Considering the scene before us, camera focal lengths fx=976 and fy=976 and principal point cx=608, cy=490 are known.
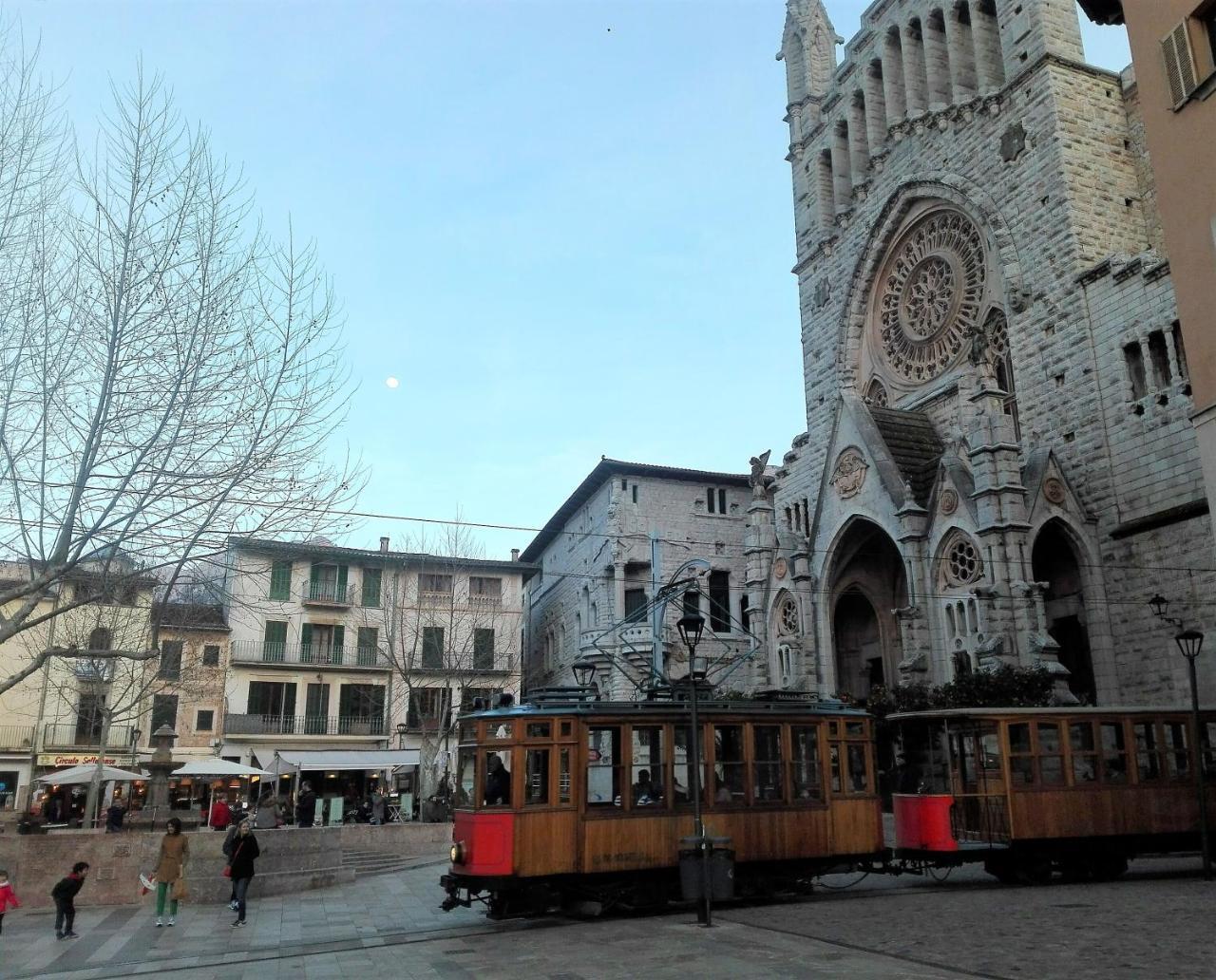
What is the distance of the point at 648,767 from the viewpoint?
40.7ft

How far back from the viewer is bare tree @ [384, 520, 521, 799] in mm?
35750

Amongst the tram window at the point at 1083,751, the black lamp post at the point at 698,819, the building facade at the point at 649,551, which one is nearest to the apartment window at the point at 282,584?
the building facade at the point at 649,551

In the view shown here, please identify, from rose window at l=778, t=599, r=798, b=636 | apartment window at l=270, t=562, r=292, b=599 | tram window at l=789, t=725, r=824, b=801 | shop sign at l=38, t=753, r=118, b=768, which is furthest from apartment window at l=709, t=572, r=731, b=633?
tram window at l=789, t=725, r=824, b=801

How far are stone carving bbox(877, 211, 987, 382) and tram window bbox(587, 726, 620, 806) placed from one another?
1705 cm

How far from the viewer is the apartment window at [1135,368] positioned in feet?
66.2

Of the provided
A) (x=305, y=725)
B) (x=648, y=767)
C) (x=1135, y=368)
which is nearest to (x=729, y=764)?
(x=648, y=767)

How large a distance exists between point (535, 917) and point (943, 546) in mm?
12819

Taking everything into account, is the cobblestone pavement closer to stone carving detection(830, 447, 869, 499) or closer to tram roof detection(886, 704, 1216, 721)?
tram roof detection(886, 704, 1216, 721)

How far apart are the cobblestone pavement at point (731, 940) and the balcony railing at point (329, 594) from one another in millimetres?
24709

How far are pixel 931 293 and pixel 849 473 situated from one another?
6353 millimetres

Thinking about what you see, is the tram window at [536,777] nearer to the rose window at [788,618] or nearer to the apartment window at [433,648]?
the rose window at [788,618]

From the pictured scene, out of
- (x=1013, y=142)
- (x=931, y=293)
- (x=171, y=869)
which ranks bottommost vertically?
(x=171, y=869)

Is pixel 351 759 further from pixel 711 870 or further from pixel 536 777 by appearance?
pixel 711 870

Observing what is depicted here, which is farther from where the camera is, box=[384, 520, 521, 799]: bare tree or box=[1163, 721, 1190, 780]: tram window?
box=[384, 520, 521, 799]: bare tree
